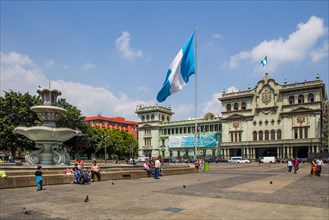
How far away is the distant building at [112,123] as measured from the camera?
12762cm

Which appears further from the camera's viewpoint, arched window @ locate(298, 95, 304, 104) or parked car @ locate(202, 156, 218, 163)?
parked car @ locate(202, 156, 218, 163)

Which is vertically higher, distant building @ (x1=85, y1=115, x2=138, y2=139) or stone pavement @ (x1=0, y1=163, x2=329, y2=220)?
distant building @ (x1=85, y1=115, x2=138, y2=139)

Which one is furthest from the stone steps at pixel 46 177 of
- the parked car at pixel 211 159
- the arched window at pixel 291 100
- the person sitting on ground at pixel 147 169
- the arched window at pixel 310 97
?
the arched window at pixel 291 100

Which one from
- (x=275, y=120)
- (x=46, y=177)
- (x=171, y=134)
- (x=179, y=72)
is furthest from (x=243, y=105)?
(x=46, y=177)

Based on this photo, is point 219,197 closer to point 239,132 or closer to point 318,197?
point 318,197

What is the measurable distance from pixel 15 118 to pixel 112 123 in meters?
89.7

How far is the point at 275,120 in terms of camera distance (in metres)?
82.5

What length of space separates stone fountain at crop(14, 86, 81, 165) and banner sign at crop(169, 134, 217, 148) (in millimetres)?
68702

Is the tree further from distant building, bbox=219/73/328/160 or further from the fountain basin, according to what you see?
distant building, bbox=219/73/328/160

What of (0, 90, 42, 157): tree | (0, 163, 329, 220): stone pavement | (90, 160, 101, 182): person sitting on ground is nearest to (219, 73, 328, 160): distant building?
(0, 90, 42, 157): tree

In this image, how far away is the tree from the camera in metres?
42.2

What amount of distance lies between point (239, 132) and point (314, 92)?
21215 millimetres

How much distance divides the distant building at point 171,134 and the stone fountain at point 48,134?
232ft

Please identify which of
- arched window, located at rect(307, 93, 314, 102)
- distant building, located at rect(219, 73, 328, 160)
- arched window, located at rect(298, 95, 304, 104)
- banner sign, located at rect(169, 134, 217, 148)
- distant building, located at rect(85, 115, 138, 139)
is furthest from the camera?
distant building, located at rect(85, 115, 138, 139)
